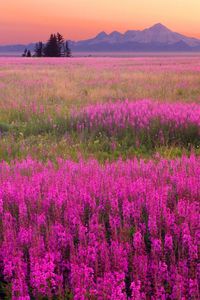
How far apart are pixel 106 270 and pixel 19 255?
58 centimetres

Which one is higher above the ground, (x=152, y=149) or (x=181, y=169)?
(x=181, y=169)

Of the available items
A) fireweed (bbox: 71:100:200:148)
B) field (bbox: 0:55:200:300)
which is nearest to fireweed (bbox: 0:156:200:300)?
field (bbox: 0:55:200:300)

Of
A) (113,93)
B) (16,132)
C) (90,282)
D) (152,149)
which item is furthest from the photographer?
(113,93)

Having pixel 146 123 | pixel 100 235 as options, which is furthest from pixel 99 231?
pixel 146 123

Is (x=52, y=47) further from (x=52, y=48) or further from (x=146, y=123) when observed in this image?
(x=146, y=123)

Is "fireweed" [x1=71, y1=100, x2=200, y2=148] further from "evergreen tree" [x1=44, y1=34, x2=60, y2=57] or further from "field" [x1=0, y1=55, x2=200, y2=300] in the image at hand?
"evergreen tree" [x1=44, y1=34, x2=60, y2=57]

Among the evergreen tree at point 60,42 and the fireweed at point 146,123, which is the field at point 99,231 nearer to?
the fireweed at point 146,123

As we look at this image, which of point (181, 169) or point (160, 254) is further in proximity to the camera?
point (181, 169)

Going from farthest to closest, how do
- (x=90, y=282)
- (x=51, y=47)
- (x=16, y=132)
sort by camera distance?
(x=51, y=47) → (x=16, y=132) → (x=90, y=282)

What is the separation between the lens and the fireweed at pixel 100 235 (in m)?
2.80

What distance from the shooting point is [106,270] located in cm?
286

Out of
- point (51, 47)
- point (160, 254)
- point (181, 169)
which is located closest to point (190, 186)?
point (181, 169)

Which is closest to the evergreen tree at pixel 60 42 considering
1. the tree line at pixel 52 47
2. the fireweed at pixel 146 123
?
the tree line at pixel 52 47

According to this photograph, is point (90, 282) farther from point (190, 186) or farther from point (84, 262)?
point (190, 186)
